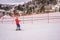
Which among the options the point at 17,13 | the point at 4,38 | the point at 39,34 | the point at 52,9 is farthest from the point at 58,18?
the point at 4,38

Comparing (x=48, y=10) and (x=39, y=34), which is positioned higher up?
(x=48, y=10)

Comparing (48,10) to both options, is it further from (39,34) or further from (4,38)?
(4,38)

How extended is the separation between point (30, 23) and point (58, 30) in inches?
11.2

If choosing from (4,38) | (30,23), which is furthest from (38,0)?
(4,38)

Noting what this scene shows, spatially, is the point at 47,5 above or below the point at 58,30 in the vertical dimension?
above

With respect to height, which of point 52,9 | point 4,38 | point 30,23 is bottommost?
point 4,38

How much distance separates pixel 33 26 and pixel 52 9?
0.25 metres

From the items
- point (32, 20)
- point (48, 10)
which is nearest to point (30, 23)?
point (32, 20)

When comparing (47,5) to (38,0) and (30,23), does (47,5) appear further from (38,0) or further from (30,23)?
(30,23)

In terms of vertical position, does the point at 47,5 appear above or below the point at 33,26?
above

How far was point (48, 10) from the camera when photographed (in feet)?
6.95

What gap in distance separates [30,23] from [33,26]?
1.7 inches

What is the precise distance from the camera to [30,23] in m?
2.12

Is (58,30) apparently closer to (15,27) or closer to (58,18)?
(58,18)
